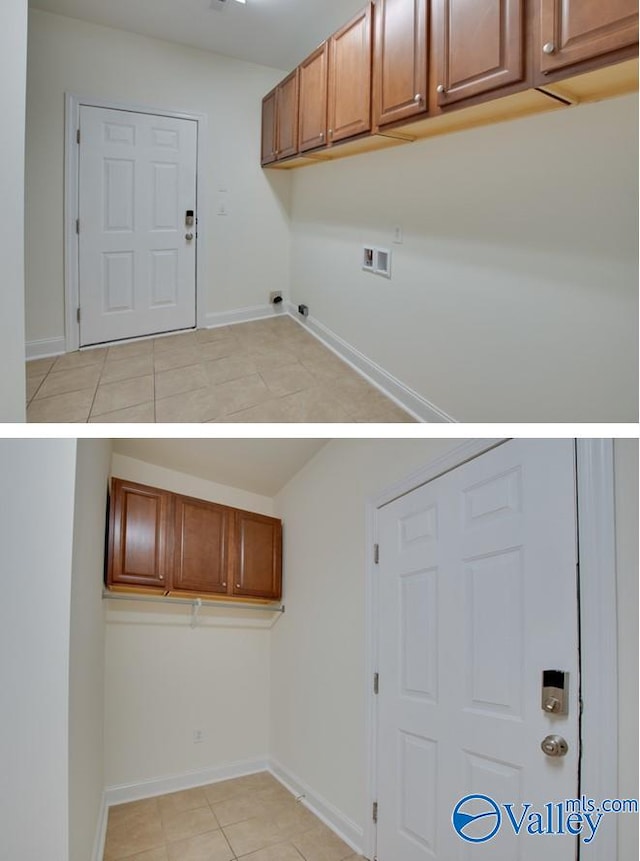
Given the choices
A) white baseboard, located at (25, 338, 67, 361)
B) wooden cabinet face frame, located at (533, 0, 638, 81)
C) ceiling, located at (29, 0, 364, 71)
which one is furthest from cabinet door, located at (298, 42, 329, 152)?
white baseboard, located at (25, 338, 67, 361)

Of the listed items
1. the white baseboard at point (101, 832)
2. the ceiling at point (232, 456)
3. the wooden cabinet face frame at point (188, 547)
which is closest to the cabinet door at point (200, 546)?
the wooden cabinet face frame at point (188, 547)

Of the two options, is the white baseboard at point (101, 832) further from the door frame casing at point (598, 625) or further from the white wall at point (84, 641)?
the door frame casing at point (598, 625)

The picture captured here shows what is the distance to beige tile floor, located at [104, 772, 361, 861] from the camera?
2.57 m

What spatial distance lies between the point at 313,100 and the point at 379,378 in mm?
1866

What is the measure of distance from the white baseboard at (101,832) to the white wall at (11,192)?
6.37ft

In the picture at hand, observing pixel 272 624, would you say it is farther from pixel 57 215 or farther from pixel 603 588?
pixel 57 215

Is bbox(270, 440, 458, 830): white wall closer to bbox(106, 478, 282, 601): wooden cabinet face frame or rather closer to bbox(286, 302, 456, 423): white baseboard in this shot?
bbox(106, 478, 282, 601): wooden cabinet face frame

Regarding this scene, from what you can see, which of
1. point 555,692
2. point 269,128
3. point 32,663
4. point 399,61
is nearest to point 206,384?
point 399,61

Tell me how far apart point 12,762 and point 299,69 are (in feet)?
13.4

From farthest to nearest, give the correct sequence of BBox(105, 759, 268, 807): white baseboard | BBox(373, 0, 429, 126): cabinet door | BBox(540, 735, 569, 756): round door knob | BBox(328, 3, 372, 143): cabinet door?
BBox(105, 759, 268, 807): white baseboard, BBox(328, 3, 372, 143): cabinet door, BBox(373, 0, 429, 126): cabinet door, BBox(540, 735, 569, 756): round door knob

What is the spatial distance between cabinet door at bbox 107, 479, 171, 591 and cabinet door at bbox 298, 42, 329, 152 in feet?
8.10

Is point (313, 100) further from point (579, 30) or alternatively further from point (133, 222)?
point (579, 30)

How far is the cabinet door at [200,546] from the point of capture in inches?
128

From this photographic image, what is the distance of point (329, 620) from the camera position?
297 centimetres
